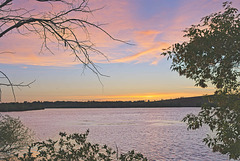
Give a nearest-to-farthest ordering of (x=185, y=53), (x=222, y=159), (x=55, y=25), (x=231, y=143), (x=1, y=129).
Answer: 1. (x=55, y=25)
2. (x=231, y=143)
3. (x=185, y=53)
4. (x=1, y=129)
5. (x=222, y=159)

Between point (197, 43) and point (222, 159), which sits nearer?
point (197, 43)

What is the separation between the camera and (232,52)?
11.6 metres

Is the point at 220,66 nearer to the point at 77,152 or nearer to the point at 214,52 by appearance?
the point at 214,52

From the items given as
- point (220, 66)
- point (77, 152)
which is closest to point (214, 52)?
point (220, 66)

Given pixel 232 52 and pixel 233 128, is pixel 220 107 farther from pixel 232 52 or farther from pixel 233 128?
pixel 232 52

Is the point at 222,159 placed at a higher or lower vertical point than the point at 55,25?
lower

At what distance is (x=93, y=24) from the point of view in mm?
7516

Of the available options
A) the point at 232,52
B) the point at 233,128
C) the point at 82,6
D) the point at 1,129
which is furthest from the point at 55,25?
the point at 1,129

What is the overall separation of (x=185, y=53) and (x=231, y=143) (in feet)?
14.2

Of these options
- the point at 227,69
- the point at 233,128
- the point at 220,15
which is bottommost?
the point at 233,128

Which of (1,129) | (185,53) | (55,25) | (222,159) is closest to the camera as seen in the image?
(55,25)

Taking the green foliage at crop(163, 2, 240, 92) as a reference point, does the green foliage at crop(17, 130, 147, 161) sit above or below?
below

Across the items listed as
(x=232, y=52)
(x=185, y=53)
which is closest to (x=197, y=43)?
(x=185, y=53)

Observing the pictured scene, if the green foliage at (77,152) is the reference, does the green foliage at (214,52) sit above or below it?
above
